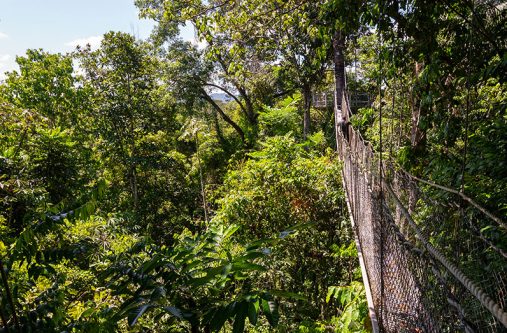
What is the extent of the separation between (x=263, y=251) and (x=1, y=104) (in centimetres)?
142

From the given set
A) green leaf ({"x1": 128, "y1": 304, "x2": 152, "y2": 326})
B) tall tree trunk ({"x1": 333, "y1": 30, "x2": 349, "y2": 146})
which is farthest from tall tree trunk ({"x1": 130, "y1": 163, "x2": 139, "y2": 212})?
green leaf ({"x1": 128, "y1": 304, "x2": 152, "y2": 326})

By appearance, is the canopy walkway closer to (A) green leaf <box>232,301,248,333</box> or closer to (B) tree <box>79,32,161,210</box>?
(A) green leaf <box>232,301,248,333</box>

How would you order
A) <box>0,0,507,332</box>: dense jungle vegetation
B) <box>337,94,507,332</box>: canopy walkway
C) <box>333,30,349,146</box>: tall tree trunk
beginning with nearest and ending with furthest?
<box>337,94,507,332</box>: canopy walkway
<box>0,0,507,332</box>: dense jungle vegetation
<box>333,30,349,146</box>: tall tree trunk

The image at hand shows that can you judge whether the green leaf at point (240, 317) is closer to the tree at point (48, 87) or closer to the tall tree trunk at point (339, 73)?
the tall tree trunk at point (339, 73)

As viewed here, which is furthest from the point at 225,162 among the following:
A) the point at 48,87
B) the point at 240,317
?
the point at 240,317

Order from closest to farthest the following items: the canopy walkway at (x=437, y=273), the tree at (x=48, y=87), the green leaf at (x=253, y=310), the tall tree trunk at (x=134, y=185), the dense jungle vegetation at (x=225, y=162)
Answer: the green leaf at (x=253, y=310) < the canopy walkway at (x=437, y=273) < the dense jungle vegetation at (x=225, y=162) < the tree at (x=48, y=87) < the tall tree trunk at (x=134, y=185)

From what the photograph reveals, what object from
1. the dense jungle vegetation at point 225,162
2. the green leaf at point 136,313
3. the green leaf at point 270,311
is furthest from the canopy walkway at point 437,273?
the green leaf at point 136,313

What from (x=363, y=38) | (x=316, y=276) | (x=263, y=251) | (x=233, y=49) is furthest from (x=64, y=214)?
(x=363, y=38)

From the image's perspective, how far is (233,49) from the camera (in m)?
2.91

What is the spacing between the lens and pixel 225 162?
40.7ft

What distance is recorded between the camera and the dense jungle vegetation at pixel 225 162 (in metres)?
1.23

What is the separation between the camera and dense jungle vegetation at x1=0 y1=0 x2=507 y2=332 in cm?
123

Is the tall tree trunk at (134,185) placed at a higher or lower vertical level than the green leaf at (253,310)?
higher

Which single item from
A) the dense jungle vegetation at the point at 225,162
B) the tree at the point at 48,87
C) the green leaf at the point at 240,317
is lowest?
the green leaf at the point at 240,317
